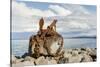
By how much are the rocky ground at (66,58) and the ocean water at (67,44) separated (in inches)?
1.5

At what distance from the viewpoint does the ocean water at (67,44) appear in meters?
1.91

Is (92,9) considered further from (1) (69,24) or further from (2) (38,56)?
(2) (38,56)

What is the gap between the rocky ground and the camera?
192 cm

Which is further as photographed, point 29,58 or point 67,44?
point 67,44

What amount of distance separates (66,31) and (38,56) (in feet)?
1.18

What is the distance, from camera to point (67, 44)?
2.06m

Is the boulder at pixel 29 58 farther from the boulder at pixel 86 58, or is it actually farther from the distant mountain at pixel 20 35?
the boulder at pixel 86 58

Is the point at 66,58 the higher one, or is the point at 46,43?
the point at 46,43

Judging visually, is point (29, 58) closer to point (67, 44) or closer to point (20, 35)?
point (20, 35)

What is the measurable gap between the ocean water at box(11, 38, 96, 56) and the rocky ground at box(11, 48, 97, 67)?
0.04m

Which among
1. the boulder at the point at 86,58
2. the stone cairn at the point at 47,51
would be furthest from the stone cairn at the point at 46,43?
the boulder at the point at 86,58

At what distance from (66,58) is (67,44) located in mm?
134

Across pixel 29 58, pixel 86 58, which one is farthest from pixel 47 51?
pixel 86 58
